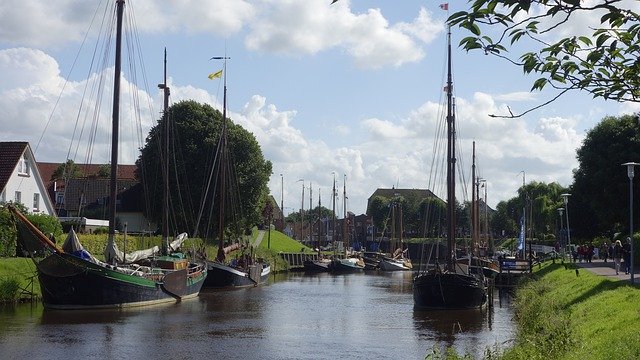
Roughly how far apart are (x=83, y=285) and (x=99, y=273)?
89 cm

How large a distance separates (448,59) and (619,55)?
113 ft

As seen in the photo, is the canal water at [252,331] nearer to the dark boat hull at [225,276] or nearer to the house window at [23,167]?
the dark boat hull at [225,276]

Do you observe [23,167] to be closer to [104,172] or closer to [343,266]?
[343,266]

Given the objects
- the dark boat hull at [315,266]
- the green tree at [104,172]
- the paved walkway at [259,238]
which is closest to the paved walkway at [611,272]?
the dark boat hull at [315,266]

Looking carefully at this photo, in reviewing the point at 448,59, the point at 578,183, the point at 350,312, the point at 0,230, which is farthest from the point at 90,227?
the point at 578,183

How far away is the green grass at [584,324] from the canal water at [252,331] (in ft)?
4.89

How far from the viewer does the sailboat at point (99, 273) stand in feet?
113

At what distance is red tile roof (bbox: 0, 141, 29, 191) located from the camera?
5472 cm

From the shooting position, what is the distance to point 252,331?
1232 inches

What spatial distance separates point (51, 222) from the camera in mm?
45406

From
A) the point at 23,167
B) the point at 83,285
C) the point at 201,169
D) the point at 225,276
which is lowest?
the point at 83,285

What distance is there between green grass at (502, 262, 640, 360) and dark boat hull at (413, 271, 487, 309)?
4.33 m

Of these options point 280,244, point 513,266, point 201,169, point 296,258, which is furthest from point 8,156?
point 280,244

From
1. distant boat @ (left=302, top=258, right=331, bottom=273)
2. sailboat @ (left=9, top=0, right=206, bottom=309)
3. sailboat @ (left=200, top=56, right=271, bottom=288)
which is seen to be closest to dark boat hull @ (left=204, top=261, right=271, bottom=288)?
sailboat @ (left=200, top=56, right=271, bottom=288)
